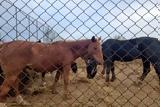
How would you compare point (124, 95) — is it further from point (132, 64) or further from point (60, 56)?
point (132, 64)

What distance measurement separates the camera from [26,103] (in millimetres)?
8305

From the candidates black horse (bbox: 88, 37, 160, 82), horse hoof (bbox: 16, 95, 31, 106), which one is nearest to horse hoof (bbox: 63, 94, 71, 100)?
horse hoof (bbox: 16, 95, 31, 106)

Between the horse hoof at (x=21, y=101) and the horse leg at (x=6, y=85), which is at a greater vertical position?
the horse leg at (x=6, y=85)

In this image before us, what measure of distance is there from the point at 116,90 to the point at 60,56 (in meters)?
1.80

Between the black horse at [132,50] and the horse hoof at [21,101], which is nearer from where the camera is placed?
the horse hoof at [21,101]

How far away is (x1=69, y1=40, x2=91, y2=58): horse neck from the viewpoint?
9.41 metres

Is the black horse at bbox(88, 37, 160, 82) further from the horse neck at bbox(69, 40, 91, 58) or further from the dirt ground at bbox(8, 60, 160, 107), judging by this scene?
the horse neck at bbox(69, 40, 91, 58)

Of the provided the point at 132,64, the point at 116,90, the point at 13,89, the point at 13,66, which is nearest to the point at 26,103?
the point at 13,89

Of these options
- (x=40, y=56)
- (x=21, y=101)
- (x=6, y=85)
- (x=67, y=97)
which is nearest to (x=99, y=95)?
(x=67, y=97)

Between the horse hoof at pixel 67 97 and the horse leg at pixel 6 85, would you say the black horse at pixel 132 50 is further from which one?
the horse leg at pixel 6 85

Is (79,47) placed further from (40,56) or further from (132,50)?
(132,50)

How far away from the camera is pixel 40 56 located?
8844 mm

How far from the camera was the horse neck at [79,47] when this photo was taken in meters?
9.41

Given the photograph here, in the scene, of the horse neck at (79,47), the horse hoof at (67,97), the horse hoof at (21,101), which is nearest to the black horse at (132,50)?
the horse neck at (79,47)
